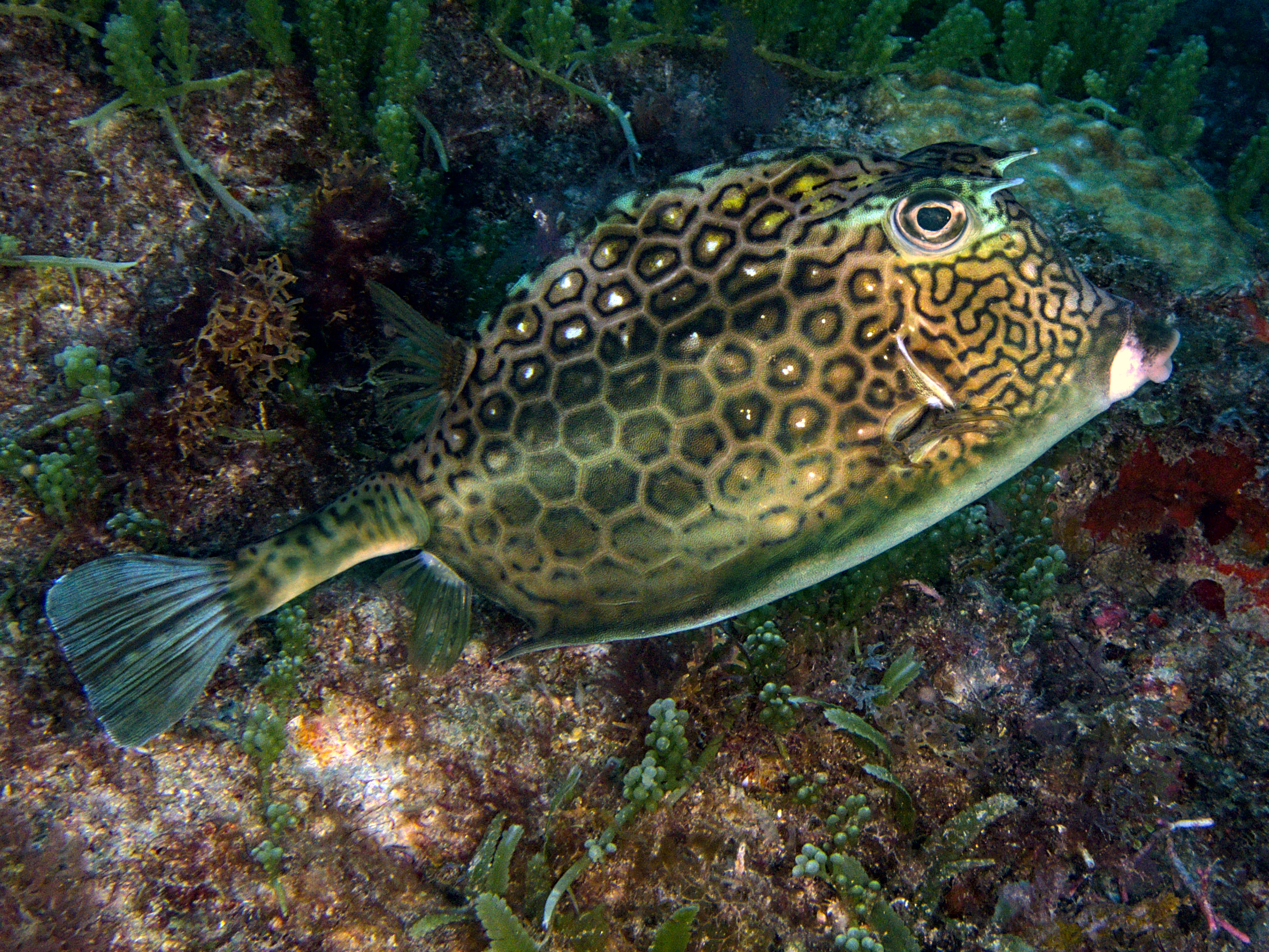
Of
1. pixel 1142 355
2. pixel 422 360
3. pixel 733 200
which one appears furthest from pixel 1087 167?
pixel 422 360

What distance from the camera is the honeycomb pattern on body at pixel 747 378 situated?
2201mm

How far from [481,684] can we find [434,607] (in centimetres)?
45

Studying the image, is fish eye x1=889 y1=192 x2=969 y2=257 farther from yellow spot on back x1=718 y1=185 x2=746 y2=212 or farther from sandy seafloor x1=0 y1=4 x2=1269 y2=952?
sandy seafloor x1=0 y1=4 x2=1269 y2=952

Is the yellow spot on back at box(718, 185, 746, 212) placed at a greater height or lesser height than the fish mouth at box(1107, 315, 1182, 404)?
greater

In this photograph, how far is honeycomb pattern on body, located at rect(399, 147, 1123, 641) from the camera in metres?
2.20

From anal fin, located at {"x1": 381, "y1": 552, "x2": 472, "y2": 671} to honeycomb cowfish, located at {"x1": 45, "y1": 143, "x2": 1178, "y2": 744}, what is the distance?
18 centimetres

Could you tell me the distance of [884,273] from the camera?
2.20 meters

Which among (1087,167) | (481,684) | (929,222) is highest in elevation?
(929,222)

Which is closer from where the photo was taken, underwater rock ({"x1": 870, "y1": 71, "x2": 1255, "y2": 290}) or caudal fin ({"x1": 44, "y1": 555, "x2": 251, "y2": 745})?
caudal fin ({"x1": 44, "y1": 555, "x2": 251, "y2": 745})

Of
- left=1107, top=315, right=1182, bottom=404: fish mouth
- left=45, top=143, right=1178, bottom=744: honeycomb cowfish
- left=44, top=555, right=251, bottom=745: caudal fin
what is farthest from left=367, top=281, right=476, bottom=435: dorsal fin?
left=1107, top=315, right=1182, bottom=404: fish mouth

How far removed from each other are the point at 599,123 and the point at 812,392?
8.38 ft

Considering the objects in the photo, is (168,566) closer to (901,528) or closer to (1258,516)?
(901,528)

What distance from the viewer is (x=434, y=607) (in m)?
2.59

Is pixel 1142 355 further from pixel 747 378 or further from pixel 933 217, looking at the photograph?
pixel 747 378
